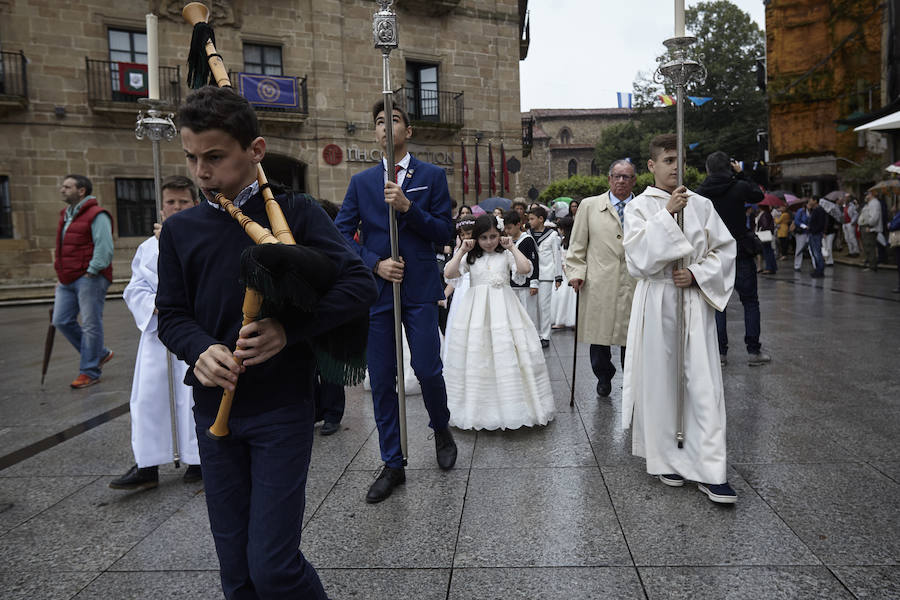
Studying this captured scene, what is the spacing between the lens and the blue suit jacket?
3916 millimetres

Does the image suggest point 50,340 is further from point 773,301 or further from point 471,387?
point 773,301

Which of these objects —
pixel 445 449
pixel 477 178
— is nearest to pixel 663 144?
pixel 445 449

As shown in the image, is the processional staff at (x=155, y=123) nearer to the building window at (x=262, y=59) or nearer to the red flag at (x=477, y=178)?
the building window at (x=262, y=59)

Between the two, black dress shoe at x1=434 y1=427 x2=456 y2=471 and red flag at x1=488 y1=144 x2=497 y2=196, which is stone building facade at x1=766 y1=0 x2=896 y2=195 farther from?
black dress shoe at x1=434 y1=427 x2=456 y2=471

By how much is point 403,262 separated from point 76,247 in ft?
16.1

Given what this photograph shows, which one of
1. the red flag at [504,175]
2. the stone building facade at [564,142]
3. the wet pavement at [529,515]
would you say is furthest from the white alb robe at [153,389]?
the stone building facade at [564,142]

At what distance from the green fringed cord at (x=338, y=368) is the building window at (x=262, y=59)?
2069 cm

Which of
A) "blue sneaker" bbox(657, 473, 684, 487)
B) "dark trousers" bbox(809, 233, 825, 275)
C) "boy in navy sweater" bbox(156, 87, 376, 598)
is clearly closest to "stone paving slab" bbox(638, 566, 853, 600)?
"blue sneaker" bbox(657, 473, 684, 487)

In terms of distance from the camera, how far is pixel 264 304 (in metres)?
1.81

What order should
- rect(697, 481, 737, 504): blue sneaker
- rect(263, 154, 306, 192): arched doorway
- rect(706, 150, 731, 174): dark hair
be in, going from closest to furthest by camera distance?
rect(697, 481, 737, 504): blue sneaker < rect(706, 150, 731, 174): dark hair < rect(263, 154, 306, 192): arched doorway

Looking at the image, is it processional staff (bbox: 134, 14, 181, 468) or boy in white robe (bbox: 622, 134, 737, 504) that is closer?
boy in white robe (bbox: 622, 134, 737, 504)

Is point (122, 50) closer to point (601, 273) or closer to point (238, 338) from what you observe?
point (601, 273)

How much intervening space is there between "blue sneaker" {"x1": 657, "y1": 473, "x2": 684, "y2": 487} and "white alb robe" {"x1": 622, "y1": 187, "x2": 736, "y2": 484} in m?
0.05

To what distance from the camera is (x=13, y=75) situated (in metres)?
18.0
